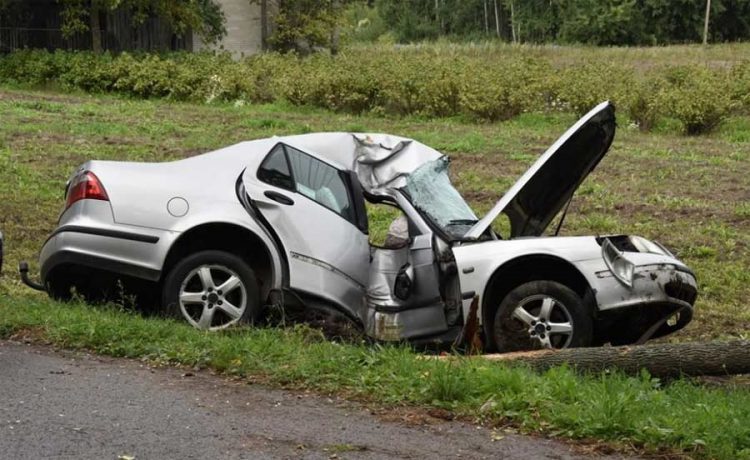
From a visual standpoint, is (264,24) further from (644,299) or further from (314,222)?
(644,299)

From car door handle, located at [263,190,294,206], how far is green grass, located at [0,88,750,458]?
99 cm

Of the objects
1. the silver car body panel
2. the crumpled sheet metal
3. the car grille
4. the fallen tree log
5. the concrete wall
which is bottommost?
the fallen tree log

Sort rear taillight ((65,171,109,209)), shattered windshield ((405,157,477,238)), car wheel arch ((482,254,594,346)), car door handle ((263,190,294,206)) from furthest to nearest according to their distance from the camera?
1. shattered windshield ((405,157,477,238))
2. car door handle ((263,190,294,206))
3. rear taillight ((65,171,109,209))
4. car wheel arch ((482,254,594,346))

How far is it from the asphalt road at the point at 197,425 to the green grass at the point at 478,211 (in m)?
0.27

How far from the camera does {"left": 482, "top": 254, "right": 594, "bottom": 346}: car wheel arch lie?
24.4 feet

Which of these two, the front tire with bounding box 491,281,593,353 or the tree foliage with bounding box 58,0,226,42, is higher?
the tree foliage with bounding box 58,0,226,42

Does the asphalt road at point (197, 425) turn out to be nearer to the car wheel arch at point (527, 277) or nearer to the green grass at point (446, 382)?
the green grass at point (446, 382)

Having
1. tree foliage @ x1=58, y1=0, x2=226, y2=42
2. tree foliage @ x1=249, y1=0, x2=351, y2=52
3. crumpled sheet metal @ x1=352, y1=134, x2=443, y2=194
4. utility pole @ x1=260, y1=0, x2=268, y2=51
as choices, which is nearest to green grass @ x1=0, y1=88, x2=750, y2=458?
crumpled sheet metal @ x1=352, y1=134, x2=443, y2=194

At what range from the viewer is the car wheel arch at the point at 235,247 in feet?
25.3

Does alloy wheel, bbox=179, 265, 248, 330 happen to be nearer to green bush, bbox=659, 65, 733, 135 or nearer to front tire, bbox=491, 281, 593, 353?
front tire, bbox=491, 281, 593, 353

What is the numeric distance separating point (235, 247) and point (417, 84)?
52.6 feet

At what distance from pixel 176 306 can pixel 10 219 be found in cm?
518

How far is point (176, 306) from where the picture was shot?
25.2 ft

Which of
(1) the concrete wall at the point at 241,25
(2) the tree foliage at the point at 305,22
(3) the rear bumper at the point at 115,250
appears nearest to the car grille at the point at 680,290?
(3) the rear bumper at the point at 115,250
